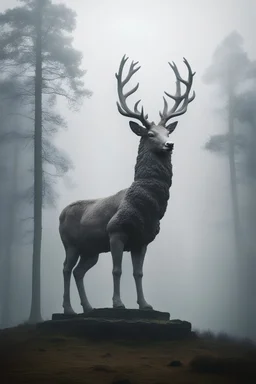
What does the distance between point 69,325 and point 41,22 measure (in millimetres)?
4975

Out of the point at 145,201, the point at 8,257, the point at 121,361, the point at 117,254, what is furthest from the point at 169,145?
the point at 8,257

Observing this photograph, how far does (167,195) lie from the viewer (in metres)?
6.16

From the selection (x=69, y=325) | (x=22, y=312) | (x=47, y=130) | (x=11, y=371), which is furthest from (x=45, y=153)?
(x=11, y=371)

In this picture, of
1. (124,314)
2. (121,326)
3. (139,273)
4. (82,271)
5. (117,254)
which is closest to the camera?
(121,326)

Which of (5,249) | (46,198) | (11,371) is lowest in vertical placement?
(11,371)

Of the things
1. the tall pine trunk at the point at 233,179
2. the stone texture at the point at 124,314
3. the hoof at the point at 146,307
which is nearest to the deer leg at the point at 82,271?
the stone texture at the point at 124,314

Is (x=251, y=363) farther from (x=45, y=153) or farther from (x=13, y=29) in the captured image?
(x=13, y=29)

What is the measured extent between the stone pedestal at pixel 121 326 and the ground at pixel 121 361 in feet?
0.28

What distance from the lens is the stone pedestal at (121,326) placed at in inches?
223

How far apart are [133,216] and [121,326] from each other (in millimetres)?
1017

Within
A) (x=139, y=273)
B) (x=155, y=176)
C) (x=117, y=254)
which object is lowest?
(x=139, y=273)

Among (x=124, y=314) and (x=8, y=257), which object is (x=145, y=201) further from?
(x=8, y=257)

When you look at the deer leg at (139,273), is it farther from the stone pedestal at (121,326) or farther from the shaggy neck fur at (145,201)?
the stone pedestal at (121,326)

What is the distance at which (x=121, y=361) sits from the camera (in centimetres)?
499
